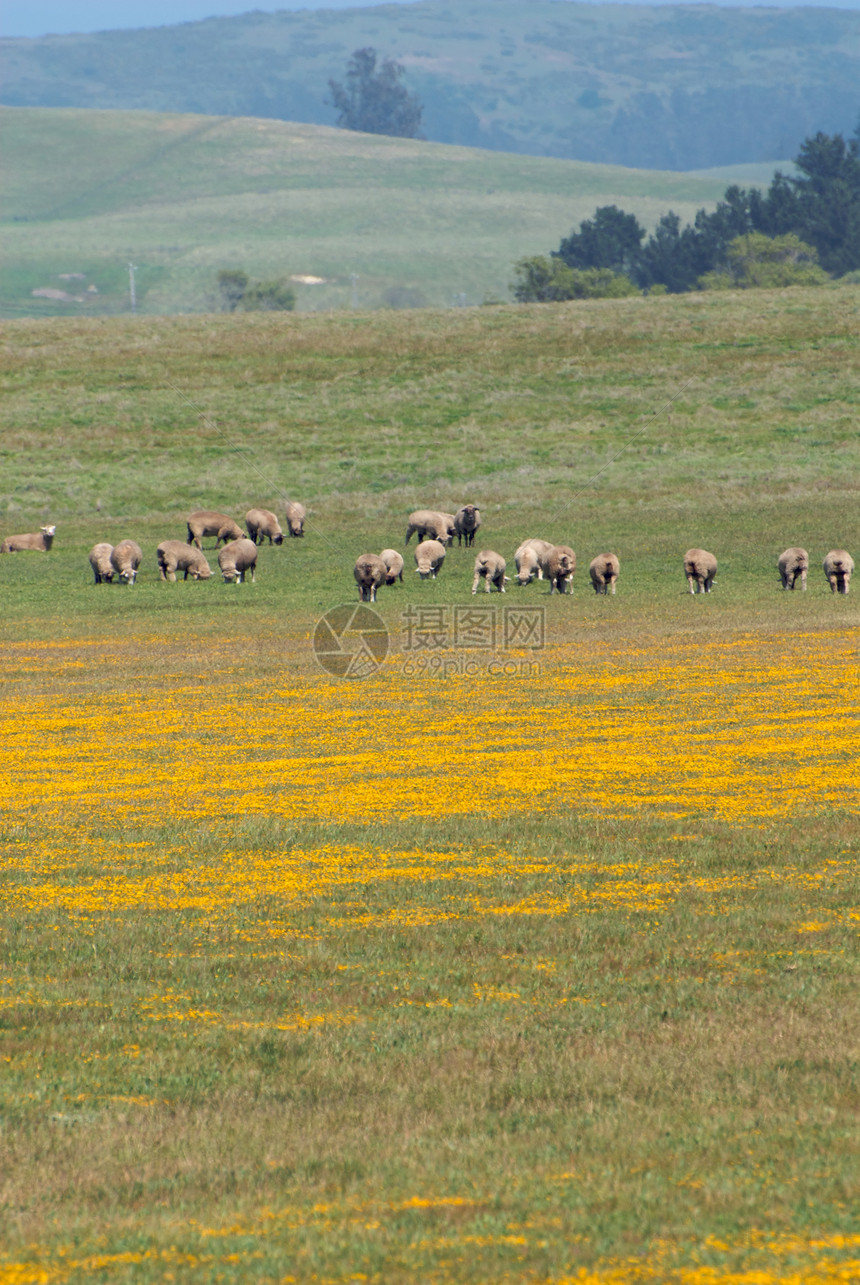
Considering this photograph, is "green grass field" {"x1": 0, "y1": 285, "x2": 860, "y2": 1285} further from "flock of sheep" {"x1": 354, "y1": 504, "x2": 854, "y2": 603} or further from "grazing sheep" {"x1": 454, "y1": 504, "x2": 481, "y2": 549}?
"grazing sheep" {"x1": 454, "y1": 504, "x2": 481, "y2": 549}

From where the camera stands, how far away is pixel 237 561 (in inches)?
1692

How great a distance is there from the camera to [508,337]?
8719 centimetres

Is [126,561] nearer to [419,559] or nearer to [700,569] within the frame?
[419,559]

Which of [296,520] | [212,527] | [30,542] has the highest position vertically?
[296,520]

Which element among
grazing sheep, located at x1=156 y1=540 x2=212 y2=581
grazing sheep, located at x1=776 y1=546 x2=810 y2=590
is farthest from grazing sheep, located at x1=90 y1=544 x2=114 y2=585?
grazing sheep, located at x1=776 y1=546 x2=810 y2=590

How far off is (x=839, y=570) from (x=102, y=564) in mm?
20958

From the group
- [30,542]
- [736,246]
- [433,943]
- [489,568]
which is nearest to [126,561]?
[30,542]

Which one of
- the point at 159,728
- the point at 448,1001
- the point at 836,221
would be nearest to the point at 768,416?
the point at 159,728

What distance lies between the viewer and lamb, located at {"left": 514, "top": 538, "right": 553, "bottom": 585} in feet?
136

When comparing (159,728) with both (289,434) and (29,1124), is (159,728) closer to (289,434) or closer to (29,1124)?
(29,1124)

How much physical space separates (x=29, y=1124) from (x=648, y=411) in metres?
67.0

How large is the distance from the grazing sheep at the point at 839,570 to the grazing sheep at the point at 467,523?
1368cm

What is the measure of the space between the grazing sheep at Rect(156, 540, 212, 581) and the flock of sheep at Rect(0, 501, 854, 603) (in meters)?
0.03

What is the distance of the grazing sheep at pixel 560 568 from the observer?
3838 centimetres
